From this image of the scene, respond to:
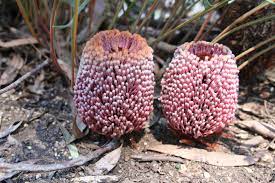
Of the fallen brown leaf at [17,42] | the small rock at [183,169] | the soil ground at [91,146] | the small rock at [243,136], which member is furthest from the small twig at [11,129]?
the small rock at [243,136]

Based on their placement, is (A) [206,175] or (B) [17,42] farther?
(B) [17,42]

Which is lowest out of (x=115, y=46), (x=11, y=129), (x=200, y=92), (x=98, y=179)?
(x=98, y=179)

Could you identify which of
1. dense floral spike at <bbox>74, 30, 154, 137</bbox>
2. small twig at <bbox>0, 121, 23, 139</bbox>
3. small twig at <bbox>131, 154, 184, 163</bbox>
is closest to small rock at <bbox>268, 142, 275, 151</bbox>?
small twig at <bbox>131, 154, 184, 163</bbox>

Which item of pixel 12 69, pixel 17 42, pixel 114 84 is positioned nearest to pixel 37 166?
pixel 114 84

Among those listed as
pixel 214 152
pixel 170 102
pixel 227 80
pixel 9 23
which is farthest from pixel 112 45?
pixel 9 23

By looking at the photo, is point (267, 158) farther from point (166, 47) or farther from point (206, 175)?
point (166, 47)

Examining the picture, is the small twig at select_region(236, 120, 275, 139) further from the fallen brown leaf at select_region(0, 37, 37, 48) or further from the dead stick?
the fallen brown leaf at select_region(0, 37, 37, 48)

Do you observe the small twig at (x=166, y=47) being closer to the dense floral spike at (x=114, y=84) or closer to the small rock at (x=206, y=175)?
the dense floral spike at (x=114, y=84)

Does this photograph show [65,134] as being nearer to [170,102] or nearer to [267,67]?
[170,102]
